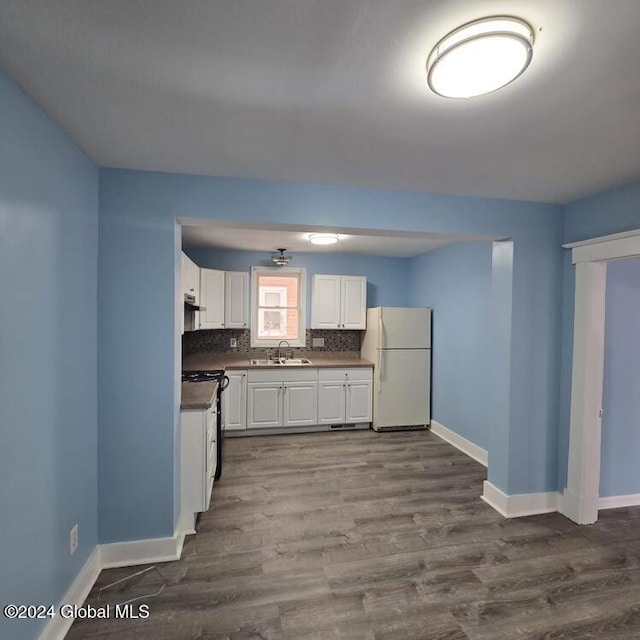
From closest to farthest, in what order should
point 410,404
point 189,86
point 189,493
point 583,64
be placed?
point 583,64 < point 189,86 < point 189,493 < point 410,404

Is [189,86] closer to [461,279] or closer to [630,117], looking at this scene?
[630,117]

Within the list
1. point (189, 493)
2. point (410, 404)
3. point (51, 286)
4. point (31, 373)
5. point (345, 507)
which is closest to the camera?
point (31, 373)

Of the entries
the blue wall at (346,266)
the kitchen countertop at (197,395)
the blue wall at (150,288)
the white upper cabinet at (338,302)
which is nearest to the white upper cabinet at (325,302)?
the white upper cabinet at (338,302)

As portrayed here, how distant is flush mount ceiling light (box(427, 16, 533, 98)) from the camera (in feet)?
3.14

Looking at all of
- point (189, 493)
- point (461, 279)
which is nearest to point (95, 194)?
point (189, 493)

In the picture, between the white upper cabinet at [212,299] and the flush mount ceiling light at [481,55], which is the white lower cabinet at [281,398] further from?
the flush mount ceiling light at [481,55]

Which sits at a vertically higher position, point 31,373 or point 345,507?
point 31,373

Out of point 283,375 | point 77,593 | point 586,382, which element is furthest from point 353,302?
point 77,593

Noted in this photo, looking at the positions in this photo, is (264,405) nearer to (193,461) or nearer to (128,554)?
(193,461)

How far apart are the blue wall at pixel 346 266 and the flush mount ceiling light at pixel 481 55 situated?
3826mm

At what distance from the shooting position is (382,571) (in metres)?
2.02

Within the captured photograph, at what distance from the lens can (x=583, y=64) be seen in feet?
3.68

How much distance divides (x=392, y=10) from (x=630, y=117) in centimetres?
124

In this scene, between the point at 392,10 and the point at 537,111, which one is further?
the point at 537,111
